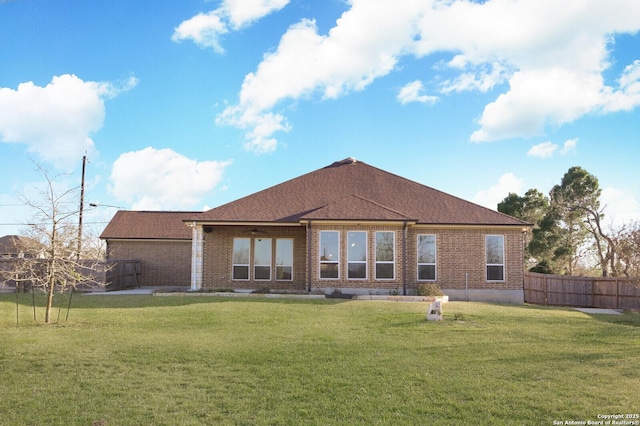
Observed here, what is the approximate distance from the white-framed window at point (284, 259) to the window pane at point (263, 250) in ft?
1.28

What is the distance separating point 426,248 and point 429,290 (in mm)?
2243

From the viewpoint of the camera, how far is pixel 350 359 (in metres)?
8.85

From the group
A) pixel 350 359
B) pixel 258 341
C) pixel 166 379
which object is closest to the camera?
pixel 166 379

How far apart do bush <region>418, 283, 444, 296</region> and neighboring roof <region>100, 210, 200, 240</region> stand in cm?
1299

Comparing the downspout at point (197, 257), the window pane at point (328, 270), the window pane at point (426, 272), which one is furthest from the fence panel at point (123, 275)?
the window pane at point (426, 272)

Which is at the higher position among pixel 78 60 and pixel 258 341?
pixel 78 60

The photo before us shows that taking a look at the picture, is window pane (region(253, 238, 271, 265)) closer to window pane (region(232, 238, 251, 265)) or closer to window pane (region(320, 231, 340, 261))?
window pane (region(232, 238, 251, 265))

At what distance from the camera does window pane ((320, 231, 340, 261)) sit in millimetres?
19391

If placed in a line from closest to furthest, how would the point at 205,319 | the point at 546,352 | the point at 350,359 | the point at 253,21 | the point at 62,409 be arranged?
the point at 62,409 → the point at 350,359 → the point at 546,352 → the point at 205,319 → the point at 253,21

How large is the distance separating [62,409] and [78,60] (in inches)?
612

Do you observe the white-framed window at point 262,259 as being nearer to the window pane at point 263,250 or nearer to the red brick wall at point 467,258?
the window pane at point 263,250

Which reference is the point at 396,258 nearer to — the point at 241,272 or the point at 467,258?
the point at 467,258

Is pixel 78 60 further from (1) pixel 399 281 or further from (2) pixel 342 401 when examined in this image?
(2) pixel 342 401

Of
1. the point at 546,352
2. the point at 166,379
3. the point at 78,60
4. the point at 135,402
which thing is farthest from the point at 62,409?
the point at 78,60
